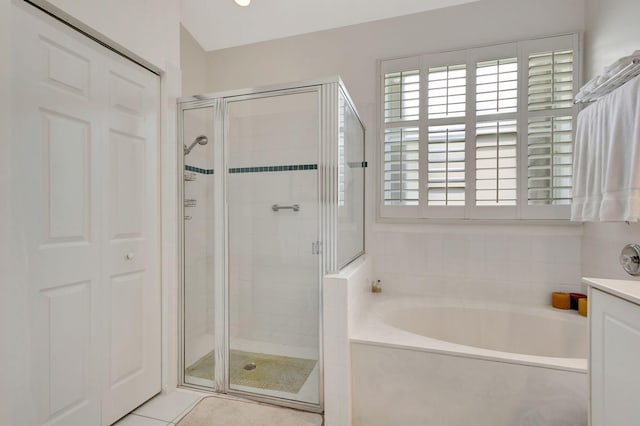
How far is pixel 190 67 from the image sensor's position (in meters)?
2.78

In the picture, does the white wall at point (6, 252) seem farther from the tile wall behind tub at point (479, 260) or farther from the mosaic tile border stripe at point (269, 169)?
the tile wall behind tub at point (479, 260)

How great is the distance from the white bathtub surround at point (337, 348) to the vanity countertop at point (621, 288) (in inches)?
40.2

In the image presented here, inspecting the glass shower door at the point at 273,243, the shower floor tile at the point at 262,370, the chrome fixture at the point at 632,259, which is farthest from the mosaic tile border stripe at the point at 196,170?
the chrome fixture at the point at 632,259

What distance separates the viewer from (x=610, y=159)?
1.43 m

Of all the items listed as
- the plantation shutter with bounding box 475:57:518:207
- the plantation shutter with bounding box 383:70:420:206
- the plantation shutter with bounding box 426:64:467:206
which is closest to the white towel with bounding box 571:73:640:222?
the plantation shutter with bounding box 475:57:518:207

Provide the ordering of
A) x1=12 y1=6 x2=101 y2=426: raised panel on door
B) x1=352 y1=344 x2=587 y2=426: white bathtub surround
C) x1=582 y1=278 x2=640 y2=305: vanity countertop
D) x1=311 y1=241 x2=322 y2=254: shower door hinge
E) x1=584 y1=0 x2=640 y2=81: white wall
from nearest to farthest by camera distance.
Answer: x1=582 y1=278 x2=640 y2=305: vanity countertop < x1=12 y1=6 x2=101 y2=426: raised panel on door < x1=352 y1=344 x2=587 y2=426: white bathtub surround < x1=584 y1=0 x2=640 y2=81: white wall < x1=311 y1=241 x2=322 y2=254: shower door hinge

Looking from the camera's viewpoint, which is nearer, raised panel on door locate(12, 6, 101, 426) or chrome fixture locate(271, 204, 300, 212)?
raised panel on door locate(12, 6, 101, 426)

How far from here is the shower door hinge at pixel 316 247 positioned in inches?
71.8

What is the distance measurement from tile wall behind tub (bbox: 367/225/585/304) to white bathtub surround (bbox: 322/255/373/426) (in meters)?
0.95

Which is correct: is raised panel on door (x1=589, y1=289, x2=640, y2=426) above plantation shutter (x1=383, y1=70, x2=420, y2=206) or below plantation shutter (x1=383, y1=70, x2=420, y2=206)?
below

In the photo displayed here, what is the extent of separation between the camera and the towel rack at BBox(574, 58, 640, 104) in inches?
51.9

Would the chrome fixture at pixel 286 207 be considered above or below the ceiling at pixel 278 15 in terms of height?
below

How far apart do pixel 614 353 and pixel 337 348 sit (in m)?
1.13

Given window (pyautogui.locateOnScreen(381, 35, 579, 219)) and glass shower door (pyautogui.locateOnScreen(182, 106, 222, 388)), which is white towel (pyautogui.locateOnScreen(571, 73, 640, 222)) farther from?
glass shower door (pyautogui.locateOnScreen(182, 106, 222, 388))
